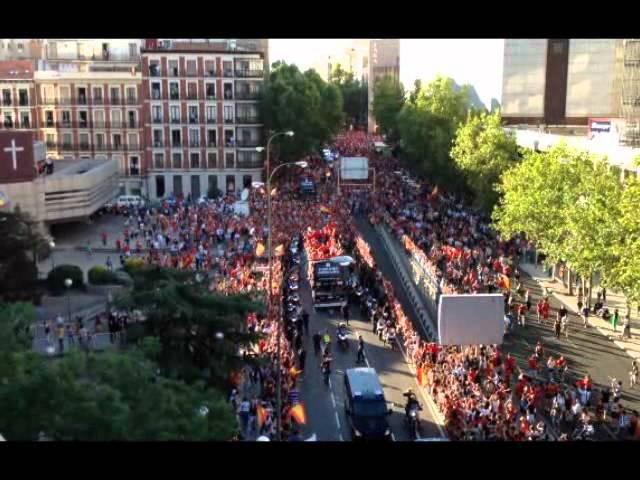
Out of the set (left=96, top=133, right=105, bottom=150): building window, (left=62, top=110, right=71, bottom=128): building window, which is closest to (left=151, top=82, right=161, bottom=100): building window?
(left=96, top=133, right=105, bottom=150): building window

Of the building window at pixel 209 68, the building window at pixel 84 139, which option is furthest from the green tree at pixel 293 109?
the building window at pixel 84 139

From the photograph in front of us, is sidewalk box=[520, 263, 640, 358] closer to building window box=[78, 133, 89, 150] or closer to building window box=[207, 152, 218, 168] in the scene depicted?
building window box=[207, 152, 218, 168]

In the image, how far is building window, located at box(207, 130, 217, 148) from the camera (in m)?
49.3

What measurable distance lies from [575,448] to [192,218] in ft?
102

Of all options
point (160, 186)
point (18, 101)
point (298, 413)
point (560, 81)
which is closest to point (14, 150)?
point (18, 101)

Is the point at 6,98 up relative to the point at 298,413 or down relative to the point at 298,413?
up

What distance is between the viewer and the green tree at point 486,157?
38969 millimetres

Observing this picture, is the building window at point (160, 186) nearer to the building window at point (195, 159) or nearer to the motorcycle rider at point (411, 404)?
the building window at point (195, 159)

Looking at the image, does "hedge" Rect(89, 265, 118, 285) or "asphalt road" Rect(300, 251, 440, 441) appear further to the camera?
"hedge" Rect(89, 265, 118, 285)

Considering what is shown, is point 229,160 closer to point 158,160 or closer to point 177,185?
point 177,185

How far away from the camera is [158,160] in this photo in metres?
49.3

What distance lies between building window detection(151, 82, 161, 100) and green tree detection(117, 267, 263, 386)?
1364 inches

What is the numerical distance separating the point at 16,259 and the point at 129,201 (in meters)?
21.8
